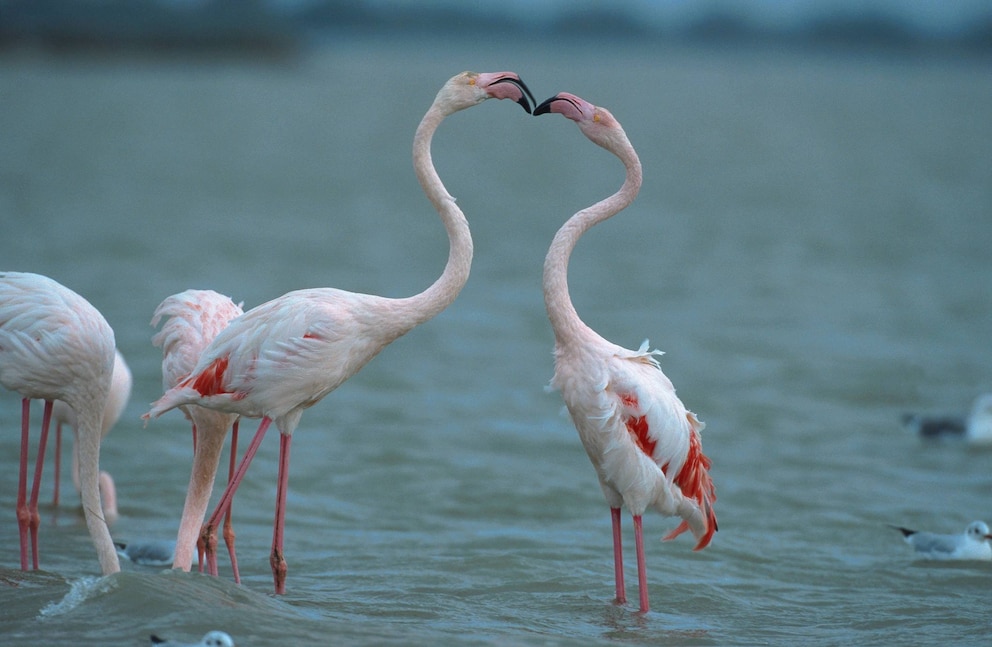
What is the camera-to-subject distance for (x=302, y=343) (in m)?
5.98

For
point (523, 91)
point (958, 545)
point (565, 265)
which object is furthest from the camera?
point (958, 545)

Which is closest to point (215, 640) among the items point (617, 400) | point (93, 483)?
point (93, 483)

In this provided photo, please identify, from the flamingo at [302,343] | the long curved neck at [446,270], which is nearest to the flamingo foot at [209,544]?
the flamingo at [302,343]

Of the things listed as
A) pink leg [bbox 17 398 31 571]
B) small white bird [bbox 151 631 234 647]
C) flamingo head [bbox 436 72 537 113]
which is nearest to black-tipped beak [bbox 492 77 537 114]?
flamingo head [bbox 436 72 537 113]

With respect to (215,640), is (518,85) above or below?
above

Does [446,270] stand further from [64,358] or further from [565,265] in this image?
[64,358]

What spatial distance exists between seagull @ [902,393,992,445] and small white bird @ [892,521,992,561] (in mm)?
3171

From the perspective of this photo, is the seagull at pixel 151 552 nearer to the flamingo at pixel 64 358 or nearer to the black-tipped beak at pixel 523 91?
the flamingo at pixel 64 358

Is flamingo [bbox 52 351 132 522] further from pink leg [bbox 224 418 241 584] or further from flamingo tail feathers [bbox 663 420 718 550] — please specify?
flamingo tail feathers [bbox 663 420 718 550]

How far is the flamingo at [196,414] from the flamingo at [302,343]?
0.32 metres

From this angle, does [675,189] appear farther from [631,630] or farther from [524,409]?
[631,630]

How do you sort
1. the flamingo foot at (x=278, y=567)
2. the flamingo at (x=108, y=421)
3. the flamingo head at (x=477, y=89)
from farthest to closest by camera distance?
1. the flamingo at (x=108, y=421)
2. the flamingo foot at (x=278, y=567)
3. the flamingo head at (x=477, y=89)

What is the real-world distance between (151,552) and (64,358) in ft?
4.85

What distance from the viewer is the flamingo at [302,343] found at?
6016 millimetres
